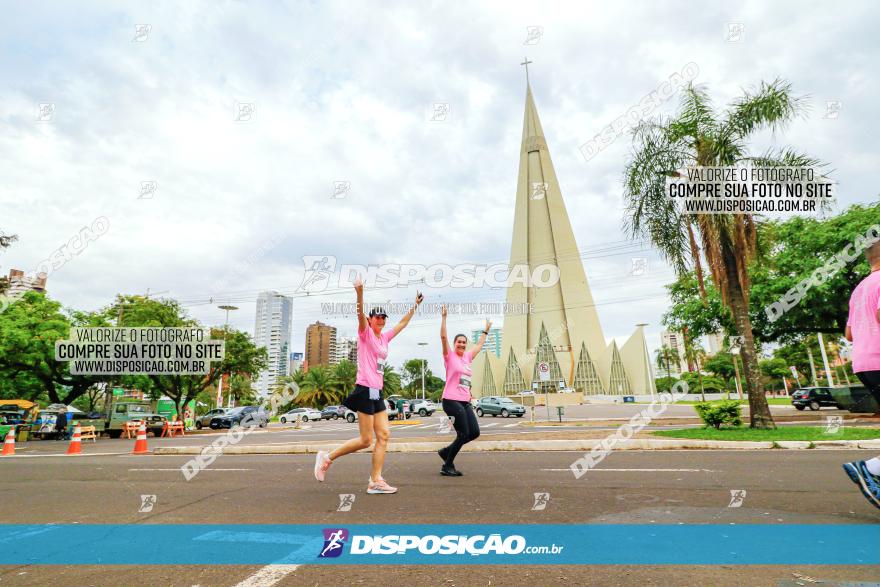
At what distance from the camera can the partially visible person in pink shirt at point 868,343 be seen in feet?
11.2

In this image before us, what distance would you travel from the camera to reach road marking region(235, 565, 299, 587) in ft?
8.76

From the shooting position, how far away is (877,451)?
874cm

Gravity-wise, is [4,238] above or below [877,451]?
above

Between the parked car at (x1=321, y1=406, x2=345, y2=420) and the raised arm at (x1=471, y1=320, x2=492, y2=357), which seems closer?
the raised arm at (x1=471, y1=320, x2=492, y2=357)

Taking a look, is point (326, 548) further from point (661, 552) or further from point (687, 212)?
point (687, 212)

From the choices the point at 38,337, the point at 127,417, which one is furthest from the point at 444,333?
the point at 38,337

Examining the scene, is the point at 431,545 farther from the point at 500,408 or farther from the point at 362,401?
the point at 500,408

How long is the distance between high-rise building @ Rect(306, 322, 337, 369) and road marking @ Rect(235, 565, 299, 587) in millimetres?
108005

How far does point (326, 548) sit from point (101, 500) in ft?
12.5

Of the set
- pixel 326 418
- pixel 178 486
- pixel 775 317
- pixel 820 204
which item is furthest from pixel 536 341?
pixel 178 486

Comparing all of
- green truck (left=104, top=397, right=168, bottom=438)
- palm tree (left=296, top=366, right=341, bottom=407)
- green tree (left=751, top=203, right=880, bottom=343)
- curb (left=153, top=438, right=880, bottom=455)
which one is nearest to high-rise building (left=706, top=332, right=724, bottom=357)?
green tree (left=751, top=203, right=880, bottom=343)

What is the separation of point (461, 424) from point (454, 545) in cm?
292

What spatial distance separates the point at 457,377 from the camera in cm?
646

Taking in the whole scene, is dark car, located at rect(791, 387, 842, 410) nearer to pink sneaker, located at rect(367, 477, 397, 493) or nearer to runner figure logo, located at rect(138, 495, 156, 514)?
pink sneaker, located at rect(367, 477, 397, 493)
